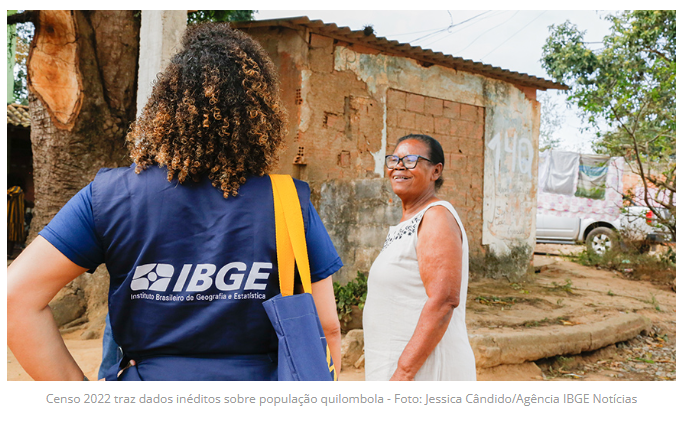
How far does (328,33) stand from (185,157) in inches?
188

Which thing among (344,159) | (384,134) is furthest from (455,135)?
(344,159)

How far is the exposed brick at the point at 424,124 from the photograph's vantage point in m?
6.57

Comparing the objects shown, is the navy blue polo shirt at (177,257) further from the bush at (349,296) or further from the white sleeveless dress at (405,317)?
the bush at (349,296)

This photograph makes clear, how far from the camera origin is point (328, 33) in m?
5.60

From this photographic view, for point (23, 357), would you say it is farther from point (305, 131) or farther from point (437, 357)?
point (305, 131)

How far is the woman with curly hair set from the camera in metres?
1.16

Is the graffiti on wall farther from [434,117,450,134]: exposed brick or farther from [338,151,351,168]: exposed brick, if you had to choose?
[338,151,351,168]: exposed brick

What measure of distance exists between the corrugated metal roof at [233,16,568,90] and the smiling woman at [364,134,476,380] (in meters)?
3.81

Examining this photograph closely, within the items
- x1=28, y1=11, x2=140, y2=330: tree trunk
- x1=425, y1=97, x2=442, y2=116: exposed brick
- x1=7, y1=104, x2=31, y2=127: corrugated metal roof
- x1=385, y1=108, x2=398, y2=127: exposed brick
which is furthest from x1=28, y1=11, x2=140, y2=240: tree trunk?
x1=7, y1=104, x2=31, y2=127: corrugated metal roof

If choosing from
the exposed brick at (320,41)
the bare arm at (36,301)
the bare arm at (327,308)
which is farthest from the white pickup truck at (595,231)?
the bare arm at (36,301)

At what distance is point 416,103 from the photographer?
657 centimetres

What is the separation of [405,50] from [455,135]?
148 cm

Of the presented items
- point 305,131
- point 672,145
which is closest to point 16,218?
point 305,131

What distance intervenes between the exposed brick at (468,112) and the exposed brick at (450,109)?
10 centimetres
